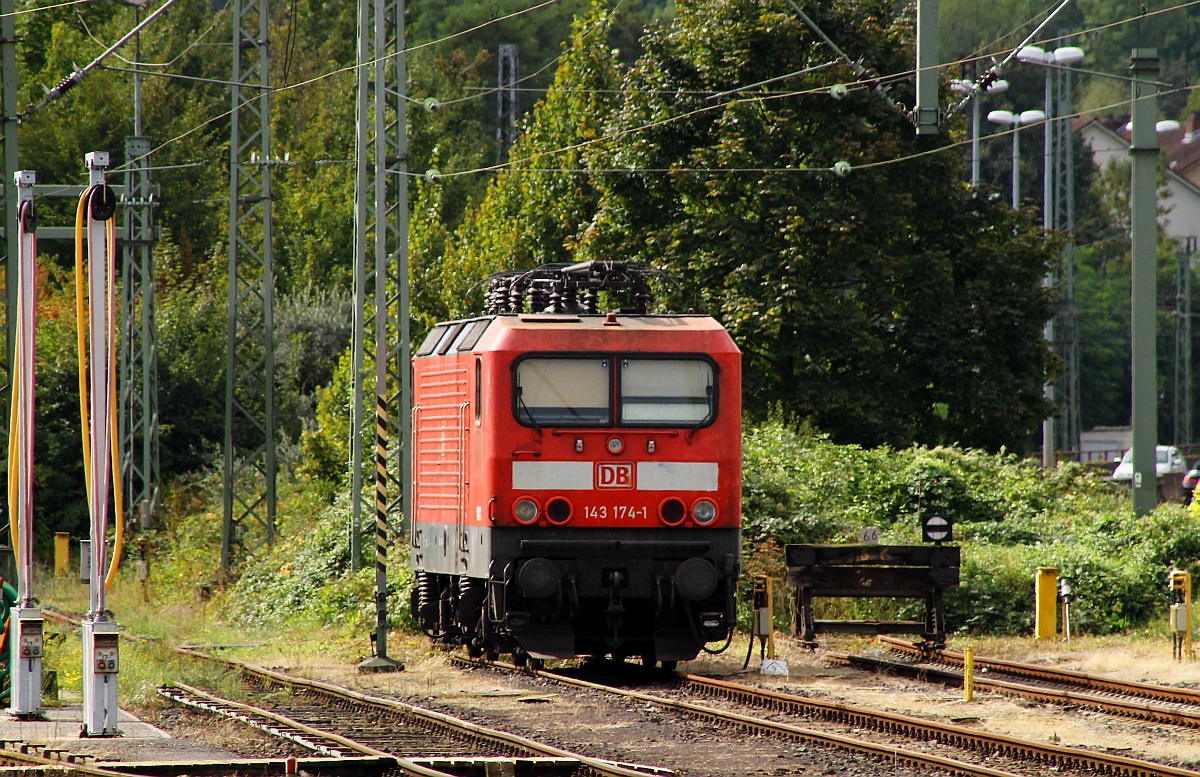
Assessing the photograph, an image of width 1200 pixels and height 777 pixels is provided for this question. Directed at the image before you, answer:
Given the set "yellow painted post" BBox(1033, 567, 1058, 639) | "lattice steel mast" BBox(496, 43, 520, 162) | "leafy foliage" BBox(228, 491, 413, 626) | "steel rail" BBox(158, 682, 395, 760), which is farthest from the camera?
"lattice steel mast" BBox(496, 43, 520, 162)

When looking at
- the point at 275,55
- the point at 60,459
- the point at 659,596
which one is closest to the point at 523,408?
the point at 659,596

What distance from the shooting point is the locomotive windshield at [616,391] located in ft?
47.0

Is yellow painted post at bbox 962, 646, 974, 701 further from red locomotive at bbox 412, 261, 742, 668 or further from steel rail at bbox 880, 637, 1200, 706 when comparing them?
red locomotive at bbox 412, 261, 742, 668

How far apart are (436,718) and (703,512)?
10.9 feet

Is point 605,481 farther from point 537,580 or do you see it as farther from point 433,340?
point 433,340

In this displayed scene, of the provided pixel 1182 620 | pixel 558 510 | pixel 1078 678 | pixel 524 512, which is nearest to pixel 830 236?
pixel 1182 620

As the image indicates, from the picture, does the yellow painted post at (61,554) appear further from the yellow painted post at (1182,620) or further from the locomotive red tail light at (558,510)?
the yellow painted post at (1182,620)

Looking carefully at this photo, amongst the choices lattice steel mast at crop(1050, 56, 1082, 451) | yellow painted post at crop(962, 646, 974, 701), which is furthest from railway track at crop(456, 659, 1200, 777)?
lattice steel mast at crop(1050, 56, 1082, 451)

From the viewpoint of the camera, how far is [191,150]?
49.7 metres

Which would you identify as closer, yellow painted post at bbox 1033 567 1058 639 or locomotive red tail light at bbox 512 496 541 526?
locomotive red tail light at bbox 512 496 541 526

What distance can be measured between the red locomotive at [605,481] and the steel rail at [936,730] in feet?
2.68

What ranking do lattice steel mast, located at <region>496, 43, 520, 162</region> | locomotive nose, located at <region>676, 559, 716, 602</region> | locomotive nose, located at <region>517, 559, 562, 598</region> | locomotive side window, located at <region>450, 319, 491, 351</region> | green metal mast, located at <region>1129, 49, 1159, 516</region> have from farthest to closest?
lattice steel mast, located at <region>496, 43, 520, 162</region>, green metal mast, located at <region>1129, 49, 1159, 516</region>, locomotive side window, located at <region>450, 319, 491, 351</region>, locomotive nose, located at <region>676, 559, 716, 602</region>, locomotive nose, located at <region>517, 559, 562, 598</region>

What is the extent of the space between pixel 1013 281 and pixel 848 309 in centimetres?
362

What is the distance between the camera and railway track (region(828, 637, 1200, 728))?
12.8 metres
